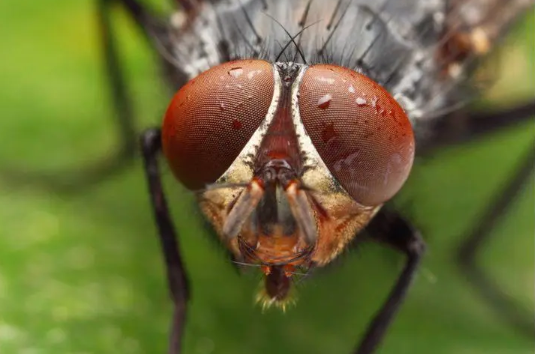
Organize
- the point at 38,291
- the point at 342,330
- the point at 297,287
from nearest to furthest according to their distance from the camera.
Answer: the point at 297,287
the point at 38,291
the point at 342,330

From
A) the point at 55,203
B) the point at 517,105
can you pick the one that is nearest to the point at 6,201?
the point at 55,203

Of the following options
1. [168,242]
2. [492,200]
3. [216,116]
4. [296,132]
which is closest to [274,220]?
[296,132]

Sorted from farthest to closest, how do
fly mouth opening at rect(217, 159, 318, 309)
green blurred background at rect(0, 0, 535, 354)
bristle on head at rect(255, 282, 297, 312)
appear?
green blurred background at rect(0, 0, 535, 354) → bristle on head at rect(255, 282, 297, 312) → fly mouth opening at rect(217, 159, 318, 309)

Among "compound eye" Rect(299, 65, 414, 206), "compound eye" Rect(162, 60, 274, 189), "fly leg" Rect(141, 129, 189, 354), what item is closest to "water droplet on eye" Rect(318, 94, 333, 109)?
"compound eye" Rect(299, 65, 414, 206)

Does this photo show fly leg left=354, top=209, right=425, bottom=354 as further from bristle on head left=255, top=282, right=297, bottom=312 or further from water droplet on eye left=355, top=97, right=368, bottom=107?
water droplet on eye left=355, top=97, right=368, bottom=107

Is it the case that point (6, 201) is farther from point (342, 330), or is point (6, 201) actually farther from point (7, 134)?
point (342, 330)

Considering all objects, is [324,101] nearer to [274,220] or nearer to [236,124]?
[236,124]
